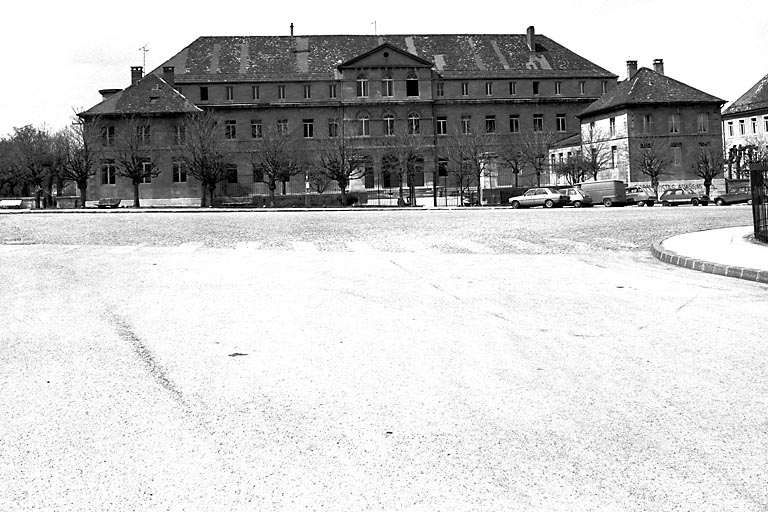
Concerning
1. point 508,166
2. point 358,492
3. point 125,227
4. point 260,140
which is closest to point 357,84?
point 260,140

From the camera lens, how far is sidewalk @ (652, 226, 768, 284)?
13.8 metres

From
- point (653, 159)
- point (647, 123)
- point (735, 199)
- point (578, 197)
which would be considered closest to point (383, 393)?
point (578, 197)

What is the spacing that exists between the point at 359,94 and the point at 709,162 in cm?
3324

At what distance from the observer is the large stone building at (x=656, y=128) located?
2980 inches

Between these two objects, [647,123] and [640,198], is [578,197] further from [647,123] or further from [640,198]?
[647,123]

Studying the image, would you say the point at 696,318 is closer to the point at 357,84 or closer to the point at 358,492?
the point at 358,492

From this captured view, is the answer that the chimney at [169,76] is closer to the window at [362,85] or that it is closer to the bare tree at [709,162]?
the window at [362,85]

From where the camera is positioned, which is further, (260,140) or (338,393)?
(260,140)

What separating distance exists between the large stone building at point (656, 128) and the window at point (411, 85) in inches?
657

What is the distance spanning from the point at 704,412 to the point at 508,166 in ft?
257

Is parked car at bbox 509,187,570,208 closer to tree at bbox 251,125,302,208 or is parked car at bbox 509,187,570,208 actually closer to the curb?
tree at bbox 251,125,302,208

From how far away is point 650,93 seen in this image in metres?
76.4

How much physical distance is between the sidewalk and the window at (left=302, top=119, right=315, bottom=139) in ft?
214

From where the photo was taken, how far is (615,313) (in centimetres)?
968
